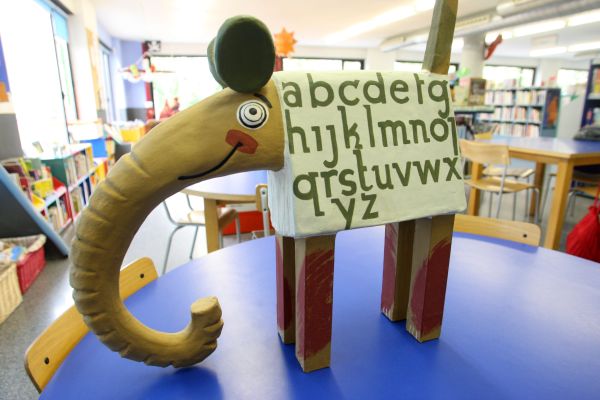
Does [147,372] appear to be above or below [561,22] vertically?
below

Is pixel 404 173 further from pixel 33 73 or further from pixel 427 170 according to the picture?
pixel 33 73

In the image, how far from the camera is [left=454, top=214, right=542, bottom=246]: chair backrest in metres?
1.11

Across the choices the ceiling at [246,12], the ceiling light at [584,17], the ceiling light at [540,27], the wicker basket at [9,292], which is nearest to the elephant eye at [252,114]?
the wicker basket at [9,292]

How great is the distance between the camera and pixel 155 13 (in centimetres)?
591

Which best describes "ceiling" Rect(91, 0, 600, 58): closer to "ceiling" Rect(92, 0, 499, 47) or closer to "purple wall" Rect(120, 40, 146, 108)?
"ceiling" Rect(92, 0, 499, 47)

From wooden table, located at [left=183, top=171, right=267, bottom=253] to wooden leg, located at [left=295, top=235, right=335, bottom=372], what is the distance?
1193 mm

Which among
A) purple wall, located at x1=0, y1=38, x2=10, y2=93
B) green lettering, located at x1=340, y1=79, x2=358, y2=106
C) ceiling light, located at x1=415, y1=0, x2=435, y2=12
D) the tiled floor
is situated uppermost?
ceiling light, located at x1=415, y1=0, x2=435, y2=12

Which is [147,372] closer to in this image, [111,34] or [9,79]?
[9,79]

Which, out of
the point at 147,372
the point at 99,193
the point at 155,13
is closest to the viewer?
the point at 99,193

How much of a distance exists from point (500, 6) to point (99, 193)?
6.23m

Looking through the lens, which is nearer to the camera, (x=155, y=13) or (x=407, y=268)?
(x=407, y=268)

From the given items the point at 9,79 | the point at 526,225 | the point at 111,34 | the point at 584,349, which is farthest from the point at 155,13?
the point at 584,349

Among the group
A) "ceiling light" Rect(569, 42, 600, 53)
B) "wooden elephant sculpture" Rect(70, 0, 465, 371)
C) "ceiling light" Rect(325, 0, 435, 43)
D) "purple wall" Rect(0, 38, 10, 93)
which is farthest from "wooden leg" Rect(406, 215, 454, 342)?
"ceiling light" Rect(569, 42, 600, 53)

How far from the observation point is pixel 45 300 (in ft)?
6.82
